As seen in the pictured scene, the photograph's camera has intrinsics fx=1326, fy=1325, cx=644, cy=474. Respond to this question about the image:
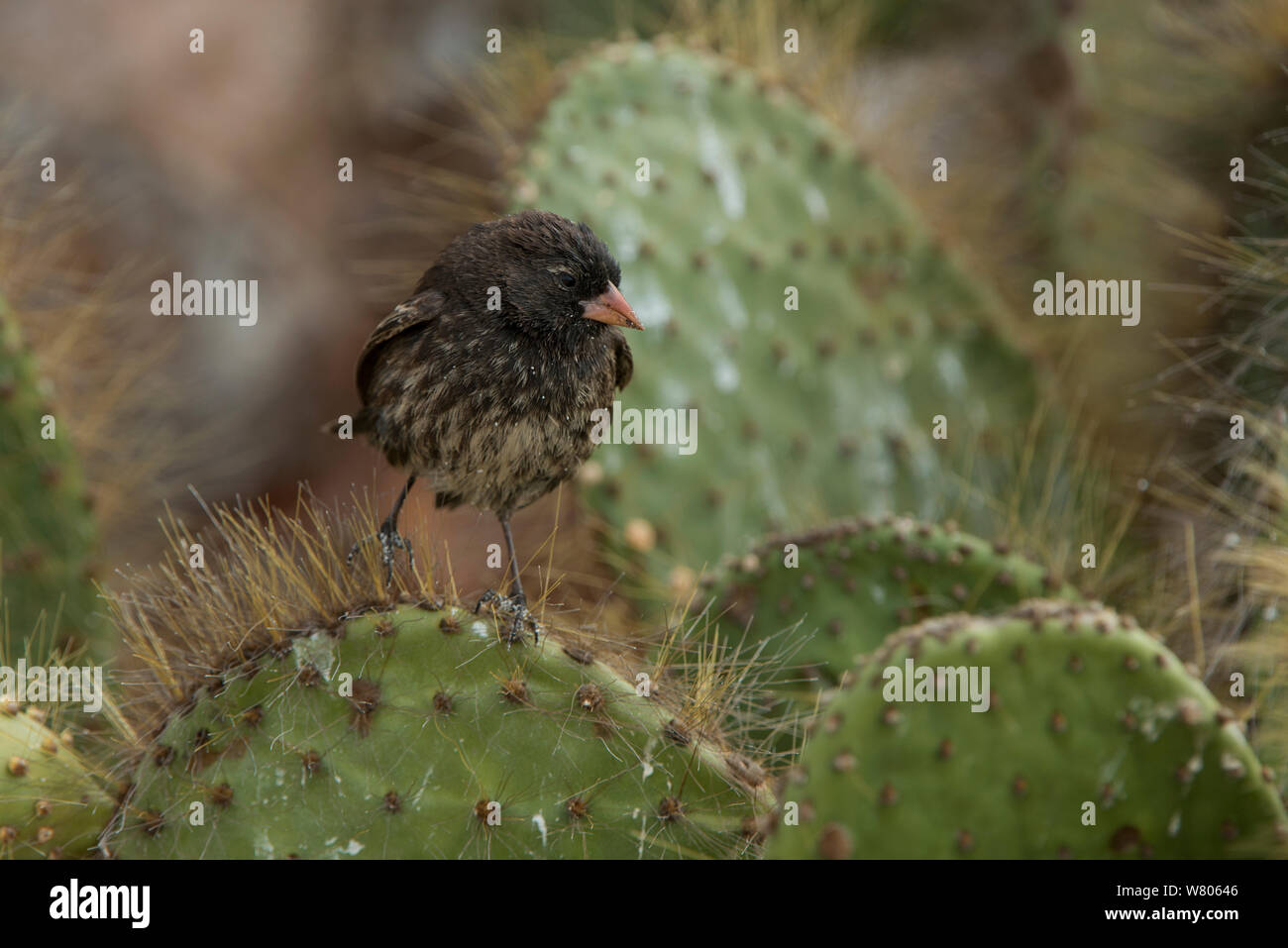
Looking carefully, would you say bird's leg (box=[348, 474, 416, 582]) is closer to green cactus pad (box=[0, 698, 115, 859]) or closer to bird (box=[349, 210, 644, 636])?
bird (box=[349, 210, 644, 636])

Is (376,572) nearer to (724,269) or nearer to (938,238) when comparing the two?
(724,269)

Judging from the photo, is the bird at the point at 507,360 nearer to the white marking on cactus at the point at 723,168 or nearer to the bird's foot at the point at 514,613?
the bird's foot at the point at 514,613

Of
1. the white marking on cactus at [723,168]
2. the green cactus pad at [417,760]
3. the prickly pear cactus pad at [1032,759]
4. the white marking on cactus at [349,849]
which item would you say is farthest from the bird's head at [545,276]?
the white marking on cactus at [723,168]

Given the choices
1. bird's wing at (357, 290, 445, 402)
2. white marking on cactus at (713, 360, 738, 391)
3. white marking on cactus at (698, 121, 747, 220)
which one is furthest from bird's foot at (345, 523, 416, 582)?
white marking on cactus at (698, 121, 747, 220)

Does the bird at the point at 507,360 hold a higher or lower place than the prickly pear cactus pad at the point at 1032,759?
higher

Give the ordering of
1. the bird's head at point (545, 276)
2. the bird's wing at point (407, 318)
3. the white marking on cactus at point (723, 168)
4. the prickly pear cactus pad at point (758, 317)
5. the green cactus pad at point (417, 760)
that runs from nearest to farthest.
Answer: the green cactus pad at point (417, 760)
the bird's head at point (545, 276)
the bird's wing at point (407, 318)
the prickly pear cactus pad at point (758, 317)
the white marking on cactus at point (723, 168)

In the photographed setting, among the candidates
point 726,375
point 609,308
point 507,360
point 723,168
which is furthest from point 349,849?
point 723,168
